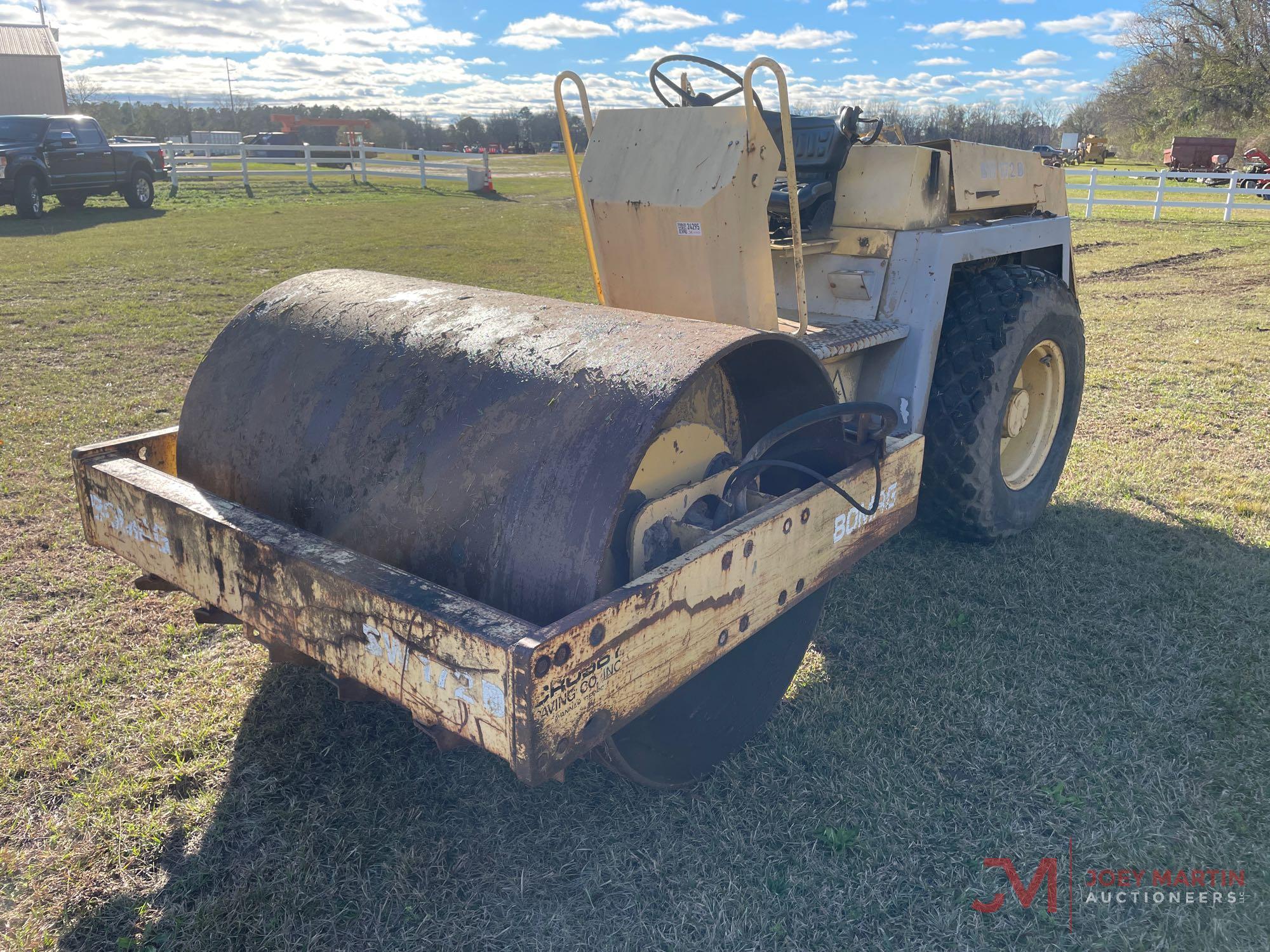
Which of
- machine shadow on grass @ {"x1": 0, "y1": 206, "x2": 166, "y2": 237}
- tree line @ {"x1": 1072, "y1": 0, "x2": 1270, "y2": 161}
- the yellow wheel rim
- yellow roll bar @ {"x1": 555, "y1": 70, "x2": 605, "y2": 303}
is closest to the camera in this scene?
yellow roll bar @ {"x1": 555, "y1": 70, "x2": 605, "y2": 303}

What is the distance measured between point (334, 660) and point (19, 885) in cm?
107

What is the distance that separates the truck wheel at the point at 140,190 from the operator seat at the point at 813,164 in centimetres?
1767

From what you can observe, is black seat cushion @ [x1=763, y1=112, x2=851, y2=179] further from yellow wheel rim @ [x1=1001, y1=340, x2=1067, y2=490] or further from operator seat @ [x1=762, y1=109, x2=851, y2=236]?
yellow wheel rim @ [x1=1001, y1=340, x2=1067, y2=490]

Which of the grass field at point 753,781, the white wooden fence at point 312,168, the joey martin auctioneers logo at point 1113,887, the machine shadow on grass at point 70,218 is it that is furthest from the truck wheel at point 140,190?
the joey martin auctioneers logo at point 1113,887

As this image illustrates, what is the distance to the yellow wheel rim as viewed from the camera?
14.6ft

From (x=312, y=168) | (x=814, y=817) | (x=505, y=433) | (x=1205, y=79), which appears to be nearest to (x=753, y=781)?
(x=814, y=817)

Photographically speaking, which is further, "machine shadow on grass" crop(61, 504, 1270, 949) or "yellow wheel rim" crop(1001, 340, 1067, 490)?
"yellow wheel rim" crop(1001, 340, 1067, 490)

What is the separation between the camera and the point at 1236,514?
455cm

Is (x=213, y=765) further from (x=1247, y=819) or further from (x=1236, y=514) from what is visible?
(x=1236, y=514)

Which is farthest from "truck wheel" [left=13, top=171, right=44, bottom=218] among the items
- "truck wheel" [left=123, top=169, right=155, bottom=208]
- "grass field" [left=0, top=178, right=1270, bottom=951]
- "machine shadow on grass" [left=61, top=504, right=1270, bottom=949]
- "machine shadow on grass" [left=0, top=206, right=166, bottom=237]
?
"machine shadow on grass" [left=61, top=504, right=1270, bottom=949]

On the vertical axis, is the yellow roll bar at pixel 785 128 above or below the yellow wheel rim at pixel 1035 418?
above

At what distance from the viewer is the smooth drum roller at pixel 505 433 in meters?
2.08

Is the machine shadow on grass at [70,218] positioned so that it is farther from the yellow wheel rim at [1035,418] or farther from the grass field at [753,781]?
the yellow wheel rim at [1035,418]

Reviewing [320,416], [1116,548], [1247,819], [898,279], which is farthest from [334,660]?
[1116,548]
